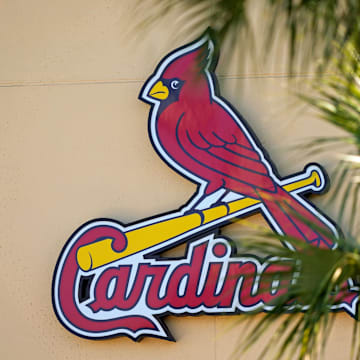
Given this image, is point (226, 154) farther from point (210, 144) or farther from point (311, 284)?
point (311, 284)

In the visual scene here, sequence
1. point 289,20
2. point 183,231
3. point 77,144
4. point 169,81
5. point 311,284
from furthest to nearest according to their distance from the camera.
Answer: point 77,144
point 169,81
point 183,231
point 289,20
point 311,284

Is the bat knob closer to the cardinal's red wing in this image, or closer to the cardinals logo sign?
the cardinals logo sign

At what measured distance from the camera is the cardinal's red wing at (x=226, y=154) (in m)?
6.63

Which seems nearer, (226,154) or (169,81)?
(226,154)

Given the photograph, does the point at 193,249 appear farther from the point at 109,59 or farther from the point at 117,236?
the point at 109,59

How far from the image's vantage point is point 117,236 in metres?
6.75

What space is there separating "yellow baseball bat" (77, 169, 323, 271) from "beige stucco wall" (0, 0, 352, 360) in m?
0.22

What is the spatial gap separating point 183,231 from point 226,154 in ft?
2.34

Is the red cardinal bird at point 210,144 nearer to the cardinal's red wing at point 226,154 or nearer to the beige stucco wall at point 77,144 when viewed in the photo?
the cardinal's red wing at point 226,154

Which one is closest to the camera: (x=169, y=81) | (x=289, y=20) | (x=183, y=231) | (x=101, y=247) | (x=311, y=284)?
(x=311, y=284)

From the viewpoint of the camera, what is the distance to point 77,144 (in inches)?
279

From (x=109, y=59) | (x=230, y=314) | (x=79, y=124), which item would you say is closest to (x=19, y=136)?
(x=79, y=124)

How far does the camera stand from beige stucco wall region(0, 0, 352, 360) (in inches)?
269

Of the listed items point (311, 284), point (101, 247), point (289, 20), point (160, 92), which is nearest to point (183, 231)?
point (101, 247)
